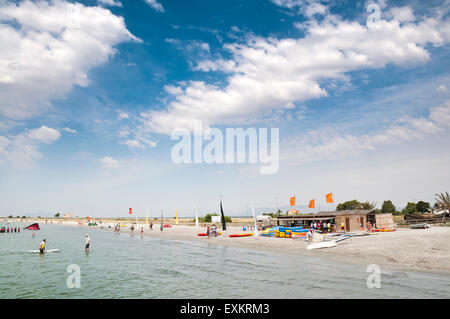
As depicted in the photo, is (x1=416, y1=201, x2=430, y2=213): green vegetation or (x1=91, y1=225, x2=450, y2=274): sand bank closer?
(x1=91, y1=225, x2=450, y2=274): sand bank

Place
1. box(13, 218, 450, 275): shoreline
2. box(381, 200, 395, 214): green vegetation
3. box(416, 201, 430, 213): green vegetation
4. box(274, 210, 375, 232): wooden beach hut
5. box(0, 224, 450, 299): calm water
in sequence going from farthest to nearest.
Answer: box(381, 200, 395, 214): green vegetation → box(416, 201, 430, 213): green vegetation → box(274, 210, 375, 232): wooden beach hut → box(13, 218, 450, 275): shoreline → box(0, 224, 450, 299): calm water

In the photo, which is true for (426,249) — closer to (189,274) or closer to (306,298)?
(306,298)

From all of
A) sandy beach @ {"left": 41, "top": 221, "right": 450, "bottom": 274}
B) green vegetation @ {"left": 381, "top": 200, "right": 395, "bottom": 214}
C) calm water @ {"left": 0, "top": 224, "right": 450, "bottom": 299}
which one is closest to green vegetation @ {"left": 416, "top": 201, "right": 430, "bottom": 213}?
green vegetation @ {"left": 381, "top": 200, "right": 395, "bottom": 214}

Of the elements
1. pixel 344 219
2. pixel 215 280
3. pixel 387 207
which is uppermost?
pixel 344 219

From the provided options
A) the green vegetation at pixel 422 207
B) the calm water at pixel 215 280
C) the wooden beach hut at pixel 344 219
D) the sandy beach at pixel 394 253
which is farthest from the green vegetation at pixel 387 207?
the calm water at pixel 215 280

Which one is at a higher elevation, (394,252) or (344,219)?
(344,219)

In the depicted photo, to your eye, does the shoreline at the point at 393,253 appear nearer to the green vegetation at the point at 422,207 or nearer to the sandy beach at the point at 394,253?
the sandy beach at the point at 394,253

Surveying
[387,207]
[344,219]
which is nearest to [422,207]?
[387,207]

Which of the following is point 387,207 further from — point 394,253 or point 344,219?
point 394,253

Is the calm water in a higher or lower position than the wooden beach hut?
lower

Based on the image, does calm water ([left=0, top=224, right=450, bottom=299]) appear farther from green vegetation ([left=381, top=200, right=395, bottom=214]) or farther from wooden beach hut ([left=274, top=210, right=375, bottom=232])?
green vegetation ([left=381, top=200, right=395, bottom=214])

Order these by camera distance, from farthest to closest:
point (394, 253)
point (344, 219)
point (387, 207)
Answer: point (387, 207), point (344, 219), point (394, 253)

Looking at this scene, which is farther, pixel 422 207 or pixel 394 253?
pixel 422 207
